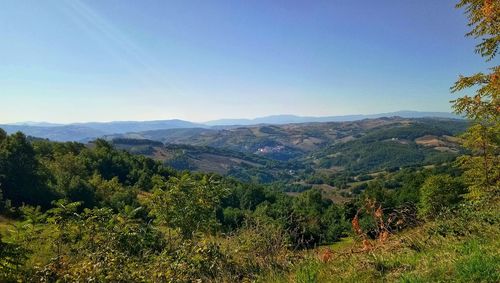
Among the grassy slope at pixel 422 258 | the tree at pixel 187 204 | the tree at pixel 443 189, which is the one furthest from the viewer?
the tree at pixel 443 189

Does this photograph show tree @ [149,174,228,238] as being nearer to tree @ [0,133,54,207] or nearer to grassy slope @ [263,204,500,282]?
grassy slope @ [263,204,500,282]

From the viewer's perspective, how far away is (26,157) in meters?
58.3

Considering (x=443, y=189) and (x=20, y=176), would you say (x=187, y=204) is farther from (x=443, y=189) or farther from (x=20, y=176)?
(x=20, y=176)

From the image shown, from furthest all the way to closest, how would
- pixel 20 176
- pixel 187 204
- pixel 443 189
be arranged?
pixel 20 176
pixel 443 189
pixel 187 204

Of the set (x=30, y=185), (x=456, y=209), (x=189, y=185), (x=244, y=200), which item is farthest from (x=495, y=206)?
(x=244, y=200)

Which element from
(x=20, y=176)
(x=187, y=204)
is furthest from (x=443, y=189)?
(x=20, y=176)

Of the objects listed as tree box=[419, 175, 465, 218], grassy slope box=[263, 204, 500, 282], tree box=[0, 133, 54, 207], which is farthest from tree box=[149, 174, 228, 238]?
tree box=[0, 133, 54, 207]

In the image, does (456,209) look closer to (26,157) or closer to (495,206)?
(495,206)

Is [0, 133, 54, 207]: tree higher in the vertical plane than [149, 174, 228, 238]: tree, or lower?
lower

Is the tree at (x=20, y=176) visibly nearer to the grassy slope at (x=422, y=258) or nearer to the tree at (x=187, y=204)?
the tree at (x=187, y=204)

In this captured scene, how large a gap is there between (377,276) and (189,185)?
7.09 metres

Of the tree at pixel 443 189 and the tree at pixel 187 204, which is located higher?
the tree at pixel 187 204

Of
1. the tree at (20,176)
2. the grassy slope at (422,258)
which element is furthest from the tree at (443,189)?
the tree at (20,176)

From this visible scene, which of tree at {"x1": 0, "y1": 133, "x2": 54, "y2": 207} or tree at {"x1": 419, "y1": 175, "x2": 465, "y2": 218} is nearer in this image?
tree at {"x1": 419, "y1": 175, "x2": 465, "y2": 218}
